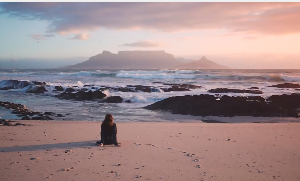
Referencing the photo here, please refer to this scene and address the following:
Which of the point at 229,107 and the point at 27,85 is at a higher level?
the point at 27,85

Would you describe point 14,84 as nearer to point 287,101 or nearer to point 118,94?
point 118,94

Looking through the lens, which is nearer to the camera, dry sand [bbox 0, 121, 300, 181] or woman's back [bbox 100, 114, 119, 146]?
dry sand [bbox 0, 121, 300, 181]

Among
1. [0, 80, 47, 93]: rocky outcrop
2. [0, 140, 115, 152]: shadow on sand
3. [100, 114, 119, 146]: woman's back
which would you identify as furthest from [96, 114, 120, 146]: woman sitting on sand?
[0, 80, 47, 93]: rocky outcrop

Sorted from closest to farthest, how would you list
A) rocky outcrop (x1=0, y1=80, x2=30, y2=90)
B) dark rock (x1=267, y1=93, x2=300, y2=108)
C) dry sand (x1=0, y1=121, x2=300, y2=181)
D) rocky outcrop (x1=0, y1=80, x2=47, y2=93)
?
1. dry sand (x1=0, y1=121, x2=300, y2=181)
2. dark rock (x1=267, y1=93, x2=300, y2=108)
3. rocky outcrop (x1=0, y1=80, x2=47, y2=93)
4. rocky outcrop (x1=0, y1=80, x2=30, y2=90)

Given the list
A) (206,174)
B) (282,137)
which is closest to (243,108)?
(282,137)

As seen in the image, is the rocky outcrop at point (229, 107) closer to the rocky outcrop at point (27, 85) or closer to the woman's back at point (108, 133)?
the woman's back at point (108, 133)

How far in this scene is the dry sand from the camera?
420cm

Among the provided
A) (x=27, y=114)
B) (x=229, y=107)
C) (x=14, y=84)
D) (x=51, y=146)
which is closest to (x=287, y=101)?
(x=229, y=107)

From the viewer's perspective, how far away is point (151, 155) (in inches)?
206

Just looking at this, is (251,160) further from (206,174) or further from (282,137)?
(282,137)

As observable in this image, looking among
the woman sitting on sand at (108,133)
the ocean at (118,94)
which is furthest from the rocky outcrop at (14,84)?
the woman sitting on sand at (108,133)

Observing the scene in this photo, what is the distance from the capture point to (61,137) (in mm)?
6742

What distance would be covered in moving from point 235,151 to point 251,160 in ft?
1.98

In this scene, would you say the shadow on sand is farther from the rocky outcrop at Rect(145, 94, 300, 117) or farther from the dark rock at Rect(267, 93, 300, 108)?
the dark rock at Rect(267, 93, 300, 108)
